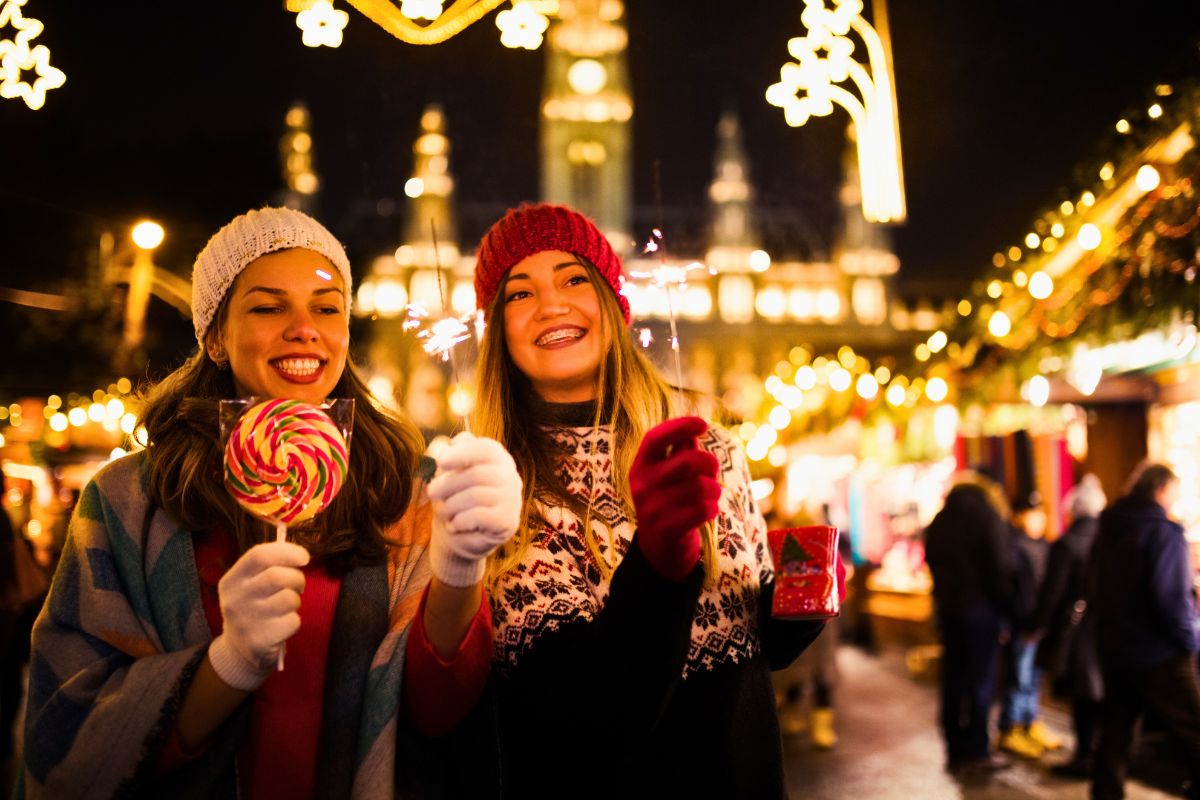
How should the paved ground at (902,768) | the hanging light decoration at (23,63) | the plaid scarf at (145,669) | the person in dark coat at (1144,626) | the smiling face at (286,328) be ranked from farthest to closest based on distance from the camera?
the paved ground at (902,768)
the person in dark coat at (1144,626)
the hanging light decoration at (23,63)
the smiling face at (286,328)
the plaid scarf at (145,669)

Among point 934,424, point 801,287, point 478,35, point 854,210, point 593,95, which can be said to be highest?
point 593,95

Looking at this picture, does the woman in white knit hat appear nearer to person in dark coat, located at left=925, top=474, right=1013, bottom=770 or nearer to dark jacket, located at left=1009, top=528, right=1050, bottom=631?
person in dark coat, located at left=925, top=474, right=1013, bottom=770

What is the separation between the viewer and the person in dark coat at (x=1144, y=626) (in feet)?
18.3

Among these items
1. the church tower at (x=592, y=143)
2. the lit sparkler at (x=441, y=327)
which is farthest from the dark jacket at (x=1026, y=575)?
the church tower at (x=592, y=143)

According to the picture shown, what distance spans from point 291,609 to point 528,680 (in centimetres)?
56

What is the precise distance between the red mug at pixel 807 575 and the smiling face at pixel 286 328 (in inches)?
44.3

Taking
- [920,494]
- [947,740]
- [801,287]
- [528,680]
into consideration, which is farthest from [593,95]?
[528,680]

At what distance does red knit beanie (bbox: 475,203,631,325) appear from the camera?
2.49 metres

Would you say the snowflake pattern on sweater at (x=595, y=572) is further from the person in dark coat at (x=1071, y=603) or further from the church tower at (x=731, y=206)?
the church tower at (x=731, y=206)

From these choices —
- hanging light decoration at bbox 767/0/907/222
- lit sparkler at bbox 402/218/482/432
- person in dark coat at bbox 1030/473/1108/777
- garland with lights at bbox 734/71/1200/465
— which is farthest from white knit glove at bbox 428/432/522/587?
person in dark coat at bbox 1030/473/1108/777

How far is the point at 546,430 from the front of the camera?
2451mm

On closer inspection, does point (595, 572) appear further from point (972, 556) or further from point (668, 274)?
point (972, 556)

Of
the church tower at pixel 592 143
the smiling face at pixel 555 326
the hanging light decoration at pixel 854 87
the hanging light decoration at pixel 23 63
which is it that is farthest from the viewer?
the church tower at pixel 592 143

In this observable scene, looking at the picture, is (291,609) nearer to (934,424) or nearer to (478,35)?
(478,35)
